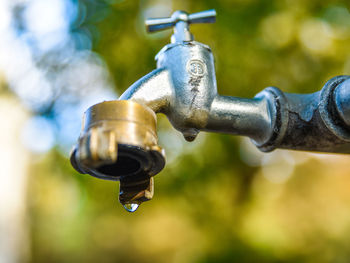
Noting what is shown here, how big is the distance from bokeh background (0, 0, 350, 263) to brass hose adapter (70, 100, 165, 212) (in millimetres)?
3078

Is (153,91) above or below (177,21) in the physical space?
below

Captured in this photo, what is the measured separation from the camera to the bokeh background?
3.58m

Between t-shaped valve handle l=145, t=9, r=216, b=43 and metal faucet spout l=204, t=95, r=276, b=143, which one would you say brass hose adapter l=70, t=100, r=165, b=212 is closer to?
metal faucet spout l=204, t=95, r=276, b=143

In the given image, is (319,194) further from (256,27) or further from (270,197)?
(256,27)

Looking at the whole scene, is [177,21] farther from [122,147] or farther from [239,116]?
[122,147]

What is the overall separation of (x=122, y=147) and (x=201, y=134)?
3.55 m

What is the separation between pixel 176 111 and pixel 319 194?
5.06m

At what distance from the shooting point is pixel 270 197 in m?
4.50

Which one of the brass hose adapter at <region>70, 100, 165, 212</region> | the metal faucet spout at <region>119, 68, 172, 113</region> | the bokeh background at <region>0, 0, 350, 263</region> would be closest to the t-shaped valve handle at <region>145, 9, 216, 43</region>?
the metal faucet spout at <region>119, 68, 172, 113</region>

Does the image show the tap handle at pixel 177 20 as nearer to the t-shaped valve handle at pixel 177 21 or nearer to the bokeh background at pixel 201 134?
the t-shaped valve handle at pixel 177 21

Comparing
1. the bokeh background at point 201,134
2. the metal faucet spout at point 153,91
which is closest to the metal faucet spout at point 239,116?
the metal faucet spout at point 153,91

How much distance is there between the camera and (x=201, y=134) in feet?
13.4

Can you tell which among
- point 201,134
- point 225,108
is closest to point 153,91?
point 225,108

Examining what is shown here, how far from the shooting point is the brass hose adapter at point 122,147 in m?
0.54
